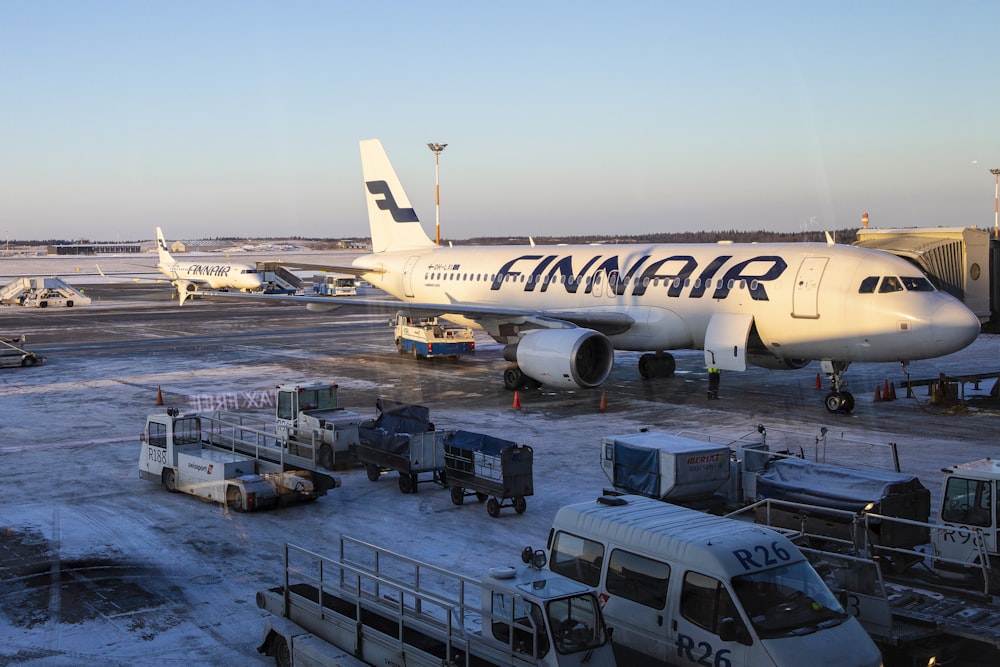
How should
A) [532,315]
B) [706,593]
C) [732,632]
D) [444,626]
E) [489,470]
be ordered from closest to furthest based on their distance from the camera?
[732,632]
[706,593]
[444,626]
[489,470]
[532,315]

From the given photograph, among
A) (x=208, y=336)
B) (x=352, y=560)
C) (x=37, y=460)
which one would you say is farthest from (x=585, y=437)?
(x=208, y=336)

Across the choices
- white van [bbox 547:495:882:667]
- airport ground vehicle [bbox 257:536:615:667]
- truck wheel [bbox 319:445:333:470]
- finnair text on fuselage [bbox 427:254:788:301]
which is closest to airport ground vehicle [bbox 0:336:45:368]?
finnair text on fuselage [bbox 427:254:788:301]

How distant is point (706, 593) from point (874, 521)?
5.11m

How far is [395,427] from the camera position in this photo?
19.3 m

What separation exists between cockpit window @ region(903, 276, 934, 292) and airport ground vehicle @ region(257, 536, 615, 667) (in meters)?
18.8

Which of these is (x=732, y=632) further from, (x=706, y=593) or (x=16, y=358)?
(x=16, y=358)

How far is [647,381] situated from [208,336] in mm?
24780

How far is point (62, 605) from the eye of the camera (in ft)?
41.9

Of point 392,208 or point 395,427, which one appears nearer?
point 395,427

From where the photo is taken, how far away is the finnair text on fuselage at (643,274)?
27.4 meters

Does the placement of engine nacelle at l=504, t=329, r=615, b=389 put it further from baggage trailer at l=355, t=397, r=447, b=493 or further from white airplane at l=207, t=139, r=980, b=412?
baggage trailer at l=355, t=397, r=447, b=493

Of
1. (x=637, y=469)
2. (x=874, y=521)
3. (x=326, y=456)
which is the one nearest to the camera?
(x=874, y=521)

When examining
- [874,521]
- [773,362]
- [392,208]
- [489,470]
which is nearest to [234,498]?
[489,470]

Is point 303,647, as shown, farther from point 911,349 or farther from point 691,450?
point 911,349
